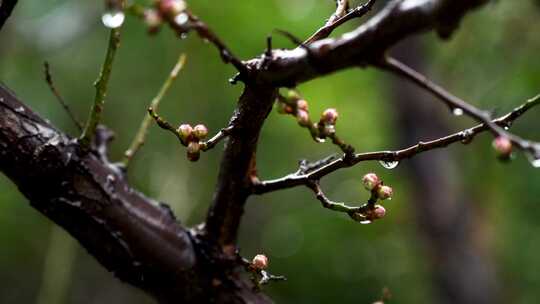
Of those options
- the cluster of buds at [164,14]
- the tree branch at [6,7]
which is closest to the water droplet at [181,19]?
the cluster of buds at [164,14]

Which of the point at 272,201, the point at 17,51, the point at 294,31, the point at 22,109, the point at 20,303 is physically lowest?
the point at 22,109

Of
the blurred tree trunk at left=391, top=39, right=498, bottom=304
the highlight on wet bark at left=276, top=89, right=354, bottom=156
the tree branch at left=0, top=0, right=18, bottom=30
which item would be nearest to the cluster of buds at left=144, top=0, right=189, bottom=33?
the highlight on wet bark at left=276, top=89, right=354, bottom=156

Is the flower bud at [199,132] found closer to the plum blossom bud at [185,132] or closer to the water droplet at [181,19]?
the plum blossom bud at [185,132]

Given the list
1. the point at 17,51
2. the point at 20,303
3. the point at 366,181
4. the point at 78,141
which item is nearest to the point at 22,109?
the point at 78,141

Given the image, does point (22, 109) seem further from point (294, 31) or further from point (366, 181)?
point (294, 31)

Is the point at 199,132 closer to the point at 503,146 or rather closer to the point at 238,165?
the point at 238,165

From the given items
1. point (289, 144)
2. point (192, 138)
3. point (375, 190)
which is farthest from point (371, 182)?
point (289, 144)

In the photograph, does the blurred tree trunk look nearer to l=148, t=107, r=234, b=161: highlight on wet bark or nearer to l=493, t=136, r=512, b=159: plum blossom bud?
l=148, t=107, r=234, b=161: highlight on wet bark
